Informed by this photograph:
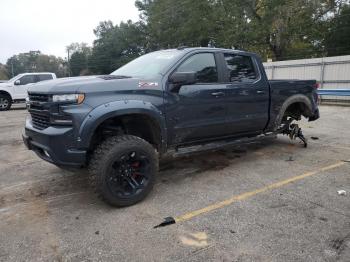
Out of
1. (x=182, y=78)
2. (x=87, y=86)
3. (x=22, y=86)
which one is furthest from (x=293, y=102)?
(x=22, y=86)

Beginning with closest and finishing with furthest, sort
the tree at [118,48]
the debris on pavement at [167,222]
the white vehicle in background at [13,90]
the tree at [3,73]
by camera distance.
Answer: the debris on pavement at [167,222] < the white vehicle in background at [13,90] < the tree at [118,48] < the tree at [3,73]

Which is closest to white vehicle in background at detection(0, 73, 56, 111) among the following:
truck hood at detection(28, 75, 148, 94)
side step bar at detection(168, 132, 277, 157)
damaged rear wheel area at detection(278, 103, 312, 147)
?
damaged rear wheel area at detection(278, 103, 312, 147)

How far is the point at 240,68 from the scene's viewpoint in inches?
223

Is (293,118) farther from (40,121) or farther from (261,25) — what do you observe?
(261,25)

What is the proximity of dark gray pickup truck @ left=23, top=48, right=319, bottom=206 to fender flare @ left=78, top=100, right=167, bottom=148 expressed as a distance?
0.04 feet

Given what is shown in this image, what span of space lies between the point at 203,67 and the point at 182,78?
2.74 ft

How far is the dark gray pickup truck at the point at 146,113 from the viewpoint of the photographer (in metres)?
3.79

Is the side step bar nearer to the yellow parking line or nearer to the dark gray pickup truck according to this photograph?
the dark gray pickup truck

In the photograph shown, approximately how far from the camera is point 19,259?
3.02 meters

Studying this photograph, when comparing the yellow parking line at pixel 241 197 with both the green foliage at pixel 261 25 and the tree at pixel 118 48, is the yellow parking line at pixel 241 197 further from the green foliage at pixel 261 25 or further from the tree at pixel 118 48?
the tree at pixel 118 48

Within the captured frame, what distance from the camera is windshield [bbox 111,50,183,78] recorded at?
4680mm

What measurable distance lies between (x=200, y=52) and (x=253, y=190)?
215 cm

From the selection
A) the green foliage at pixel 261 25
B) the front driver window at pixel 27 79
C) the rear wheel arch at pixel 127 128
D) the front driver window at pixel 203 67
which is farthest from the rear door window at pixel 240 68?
the green foliage at pixel 261 25

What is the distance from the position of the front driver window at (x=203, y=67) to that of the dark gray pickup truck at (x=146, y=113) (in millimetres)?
14
